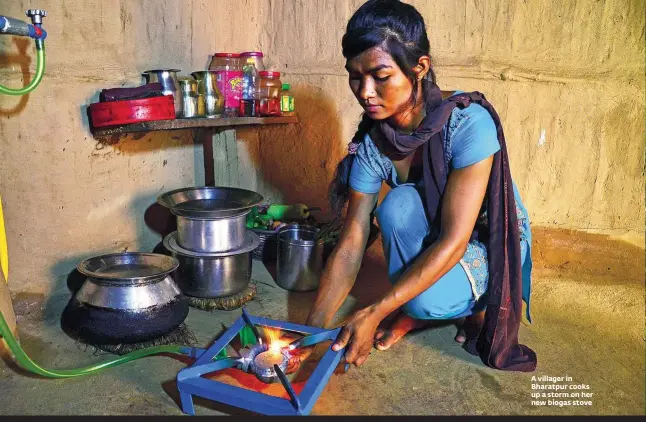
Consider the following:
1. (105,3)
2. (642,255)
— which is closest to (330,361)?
(105,3)

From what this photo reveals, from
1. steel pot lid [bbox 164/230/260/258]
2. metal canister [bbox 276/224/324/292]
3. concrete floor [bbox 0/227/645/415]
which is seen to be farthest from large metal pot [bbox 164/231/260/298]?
metal canister [bbox 276/224/324/292]

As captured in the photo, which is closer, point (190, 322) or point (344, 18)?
point (190, 322)

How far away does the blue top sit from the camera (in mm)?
1835

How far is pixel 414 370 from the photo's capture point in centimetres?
207

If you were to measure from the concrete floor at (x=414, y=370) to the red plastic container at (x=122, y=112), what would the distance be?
0.84 m

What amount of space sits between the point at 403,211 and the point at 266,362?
0.79m

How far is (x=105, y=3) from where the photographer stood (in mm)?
2439

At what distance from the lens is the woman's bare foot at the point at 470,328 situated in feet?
7.48

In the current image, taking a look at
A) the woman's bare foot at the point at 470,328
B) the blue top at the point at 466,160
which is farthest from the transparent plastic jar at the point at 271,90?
the woman's bare foot at the point at 470,328

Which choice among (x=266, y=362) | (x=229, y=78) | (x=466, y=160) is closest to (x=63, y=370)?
(x=266, y=362)

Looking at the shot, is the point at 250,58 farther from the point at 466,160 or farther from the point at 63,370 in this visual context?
the point at 63,370

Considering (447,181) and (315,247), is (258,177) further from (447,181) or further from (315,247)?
(447,181)

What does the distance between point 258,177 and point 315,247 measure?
44.5 inches

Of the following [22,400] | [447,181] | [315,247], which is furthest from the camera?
[315,247]
